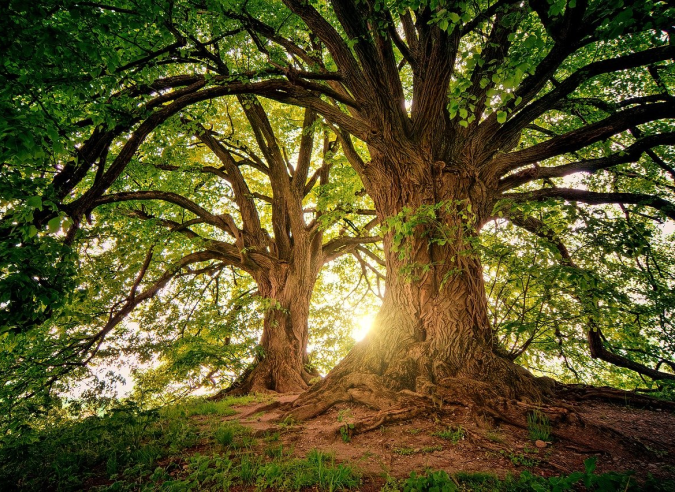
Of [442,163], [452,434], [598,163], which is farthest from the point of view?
[442,163]

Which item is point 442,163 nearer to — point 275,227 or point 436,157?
point 436,157

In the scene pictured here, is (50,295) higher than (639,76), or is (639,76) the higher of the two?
(639,76)

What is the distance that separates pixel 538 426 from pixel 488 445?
711mm

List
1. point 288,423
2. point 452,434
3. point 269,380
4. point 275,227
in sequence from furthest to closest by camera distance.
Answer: point 275,227 → point 269,380 → point 288,423 → point 452,434

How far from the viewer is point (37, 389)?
15.9 ft

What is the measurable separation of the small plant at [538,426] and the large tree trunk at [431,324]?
39 centimetres

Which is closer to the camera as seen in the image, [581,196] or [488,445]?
[488,445]

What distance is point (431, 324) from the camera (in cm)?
428

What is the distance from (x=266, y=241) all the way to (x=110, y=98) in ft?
16.8

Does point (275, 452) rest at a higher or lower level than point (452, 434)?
lower

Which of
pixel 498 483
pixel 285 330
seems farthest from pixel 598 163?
pixel 285 330

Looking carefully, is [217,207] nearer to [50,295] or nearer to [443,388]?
[50,295]

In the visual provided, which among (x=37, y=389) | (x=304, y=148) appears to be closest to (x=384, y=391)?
(x=37, y=389)

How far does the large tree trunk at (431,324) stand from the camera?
12.5 feet
